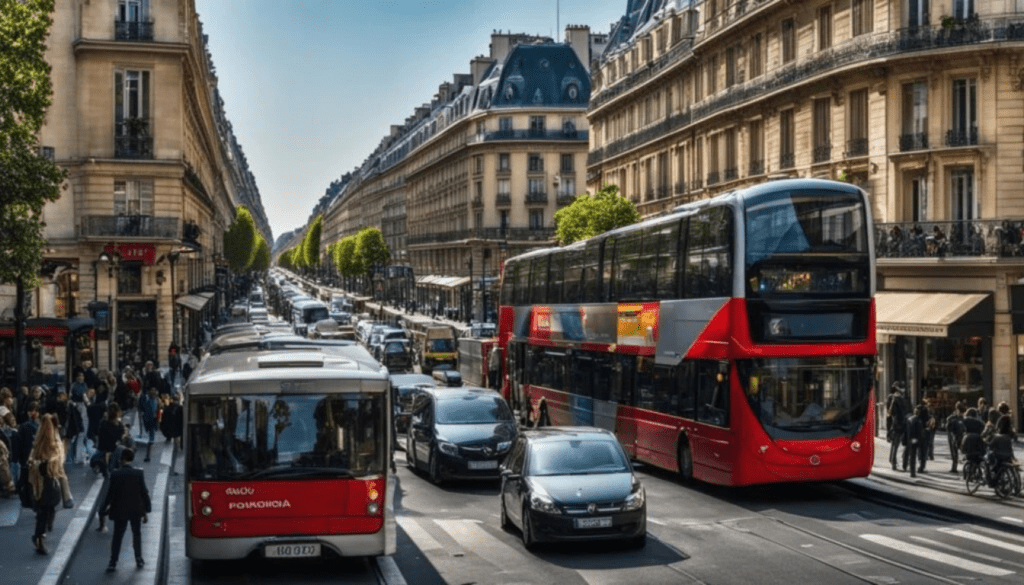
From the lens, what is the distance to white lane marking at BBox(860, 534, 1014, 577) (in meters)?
16.2

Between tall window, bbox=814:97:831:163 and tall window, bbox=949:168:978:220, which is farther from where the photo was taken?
tall window, bbox=814:97:831:163

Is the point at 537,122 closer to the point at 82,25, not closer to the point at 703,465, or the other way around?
the point at 82,25

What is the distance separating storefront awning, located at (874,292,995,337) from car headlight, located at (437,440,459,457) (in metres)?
15.8

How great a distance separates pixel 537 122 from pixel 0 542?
86.2 m

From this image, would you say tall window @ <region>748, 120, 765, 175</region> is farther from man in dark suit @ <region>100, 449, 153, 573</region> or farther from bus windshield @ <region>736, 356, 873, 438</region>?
man in dark suit @ <region>100, 449, 153, 573</region>

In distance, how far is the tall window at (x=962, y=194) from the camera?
36750mm

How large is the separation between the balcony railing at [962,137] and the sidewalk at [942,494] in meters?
11.0

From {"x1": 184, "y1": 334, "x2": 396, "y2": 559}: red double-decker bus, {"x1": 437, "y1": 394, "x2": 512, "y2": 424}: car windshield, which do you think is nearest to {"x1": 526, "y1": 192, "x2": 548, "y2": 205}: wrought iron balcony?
{"x1": 437, "y1": 394, "x2": 512, "y2": 424}: car windshield

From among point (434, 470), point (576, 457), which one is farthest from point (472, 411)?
point (576, 457)

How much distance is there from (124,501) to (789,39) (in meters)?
34.0

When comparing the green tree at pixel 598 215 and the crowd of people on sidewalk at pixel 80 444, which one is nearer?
the crowd of people on sidewalk at pixel 80 444

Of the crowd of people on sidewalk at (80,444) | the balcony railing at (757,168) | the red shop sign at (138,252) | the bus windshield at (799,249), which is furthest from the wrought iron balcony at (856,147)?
the red shop sign at (138,252)

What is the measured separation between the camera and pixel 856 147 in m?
40.5

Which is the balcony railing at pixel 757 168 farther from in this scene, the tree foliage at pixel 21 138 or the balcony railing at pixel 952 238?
the tree foliage at pixel 21 138
